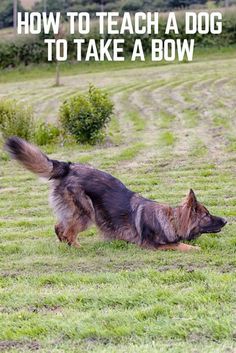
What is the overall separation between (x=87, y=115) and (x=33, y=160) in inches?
312

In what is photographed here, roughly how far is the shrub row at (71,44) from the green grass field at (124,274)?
24562mm

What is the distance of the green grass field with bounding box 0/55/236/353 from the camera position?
4.75 metres

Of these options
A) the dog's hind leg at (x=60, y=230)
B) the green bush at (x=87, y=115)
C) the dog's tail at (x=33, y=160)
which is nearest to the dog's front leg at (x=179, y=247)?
the dog's hind leg at (x=60, y=230)

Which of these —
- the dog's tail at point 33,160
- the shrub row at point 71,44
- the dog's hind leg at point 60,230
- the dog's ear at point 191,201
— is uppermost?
the shrub row at point 71,44

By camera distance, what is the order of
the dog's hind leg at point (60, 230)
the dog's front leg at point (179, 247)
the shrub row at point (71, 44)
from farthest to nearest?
the shrub row at point (71, 44), the dog's hind leg at point (60, 230), the dog's front leg at point (179, 247)

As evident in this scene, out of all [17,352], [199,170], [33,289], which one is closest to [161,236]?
[33,289]

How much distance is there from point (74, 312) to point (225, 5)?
133 feet

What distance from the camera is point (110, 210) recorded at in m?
7.26

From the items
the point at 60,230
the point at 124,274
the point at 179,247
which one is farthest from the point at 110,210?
the point at 124,274

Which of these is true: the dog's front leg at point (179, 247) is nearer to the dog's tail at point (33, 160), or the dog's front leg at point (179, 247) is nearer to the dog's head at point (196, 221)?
the dog's head at point (196, 221)

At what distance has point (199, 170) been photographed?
11.6m

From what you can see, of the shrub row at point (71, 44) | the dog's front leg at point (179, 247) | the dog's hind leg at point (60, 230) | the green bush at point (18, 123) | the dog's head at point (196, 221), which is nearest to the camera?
the dog's front leg at point (179, 247)

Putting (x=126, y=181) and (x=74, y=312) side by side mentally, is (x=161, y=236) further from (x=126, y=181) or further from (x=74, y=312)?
(x=126, y=181)

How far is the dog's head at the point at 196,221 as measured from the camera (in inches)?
283
